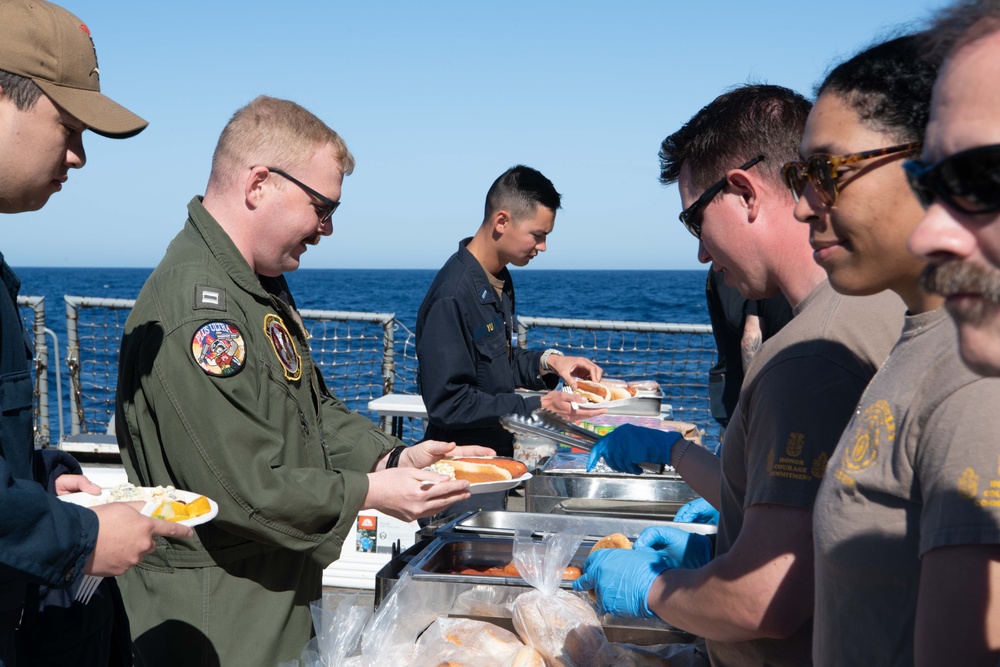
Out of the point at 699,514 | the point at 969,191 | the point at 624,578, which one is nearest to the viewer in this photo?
the point at 969,191

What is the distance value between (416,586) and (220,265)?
106 cm

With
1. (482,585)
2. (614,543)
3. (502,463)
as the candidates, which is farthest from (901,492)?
(502,463)

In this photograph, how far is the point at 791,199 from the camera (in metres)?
1.94

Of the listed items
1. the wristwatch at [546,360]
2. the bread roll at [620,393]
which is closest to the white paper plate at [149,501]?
the bread roll at [620,393]

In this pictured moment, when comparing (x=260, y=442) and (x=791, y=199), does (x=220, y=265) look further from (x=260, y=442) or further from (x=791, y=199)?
(x=791, y=199)

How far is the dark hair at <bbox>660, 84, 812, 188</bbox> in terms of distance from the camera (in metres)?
1.97

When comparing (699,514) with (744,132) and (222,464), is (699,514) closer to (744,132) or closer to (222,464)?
(744,132)

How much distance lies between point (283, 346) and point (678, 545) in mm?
1279

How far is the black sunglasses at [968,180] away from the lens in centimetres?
92

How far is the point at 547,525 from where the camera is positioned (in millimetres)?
3117

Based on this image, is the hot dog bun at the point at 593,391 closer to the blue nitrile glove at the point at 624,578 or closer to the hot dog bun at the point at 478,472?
the hot dog bun at the point at 478,472

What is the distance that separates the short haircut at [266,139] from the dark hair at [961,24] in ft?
6.37

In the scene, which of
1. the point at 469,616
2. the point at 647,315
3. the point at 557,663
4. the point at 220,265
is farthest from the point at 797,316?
the point at 647,315

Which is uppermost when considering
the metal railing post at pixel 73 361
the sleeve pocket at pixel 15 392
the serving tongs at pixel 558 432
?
the sleeve pocket at pixel 15 392
